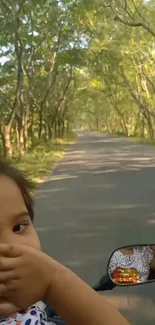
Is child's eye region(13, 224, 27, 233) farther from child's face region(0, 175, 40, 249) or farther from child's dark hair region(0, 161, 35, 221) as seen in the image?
child's dark hair region(0, 161, 35, 221)

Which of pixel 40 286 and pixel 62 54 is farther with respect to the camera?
pixel 62 54

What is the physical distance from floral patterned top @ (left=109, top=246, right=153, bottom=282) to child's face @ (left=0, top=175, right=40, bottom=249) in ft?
2.65

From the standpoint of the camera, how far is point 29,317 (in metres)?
1.18

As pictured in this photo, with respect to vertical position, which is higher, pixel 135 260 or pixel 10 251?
pixel 10 251

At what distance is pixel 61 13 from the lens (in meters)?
25.0

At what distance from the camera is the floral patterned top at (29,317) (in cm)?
115

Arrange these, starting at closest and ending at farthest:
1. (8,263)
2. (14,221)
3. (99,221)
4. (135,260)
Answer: (8,263), (14,221), (135,260), (99,221)

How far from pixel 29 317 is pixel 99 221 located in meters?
7.95

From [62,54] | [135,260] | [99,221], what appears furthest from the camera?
[62,54]

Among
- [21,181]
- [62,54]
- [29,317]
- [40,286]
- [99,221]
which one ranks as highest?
[62,54]

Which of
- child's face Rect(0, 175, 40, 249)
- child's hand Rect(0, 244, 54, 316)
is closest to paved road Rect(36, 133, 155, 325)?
child's face Rect(0, 175, 40, 249)

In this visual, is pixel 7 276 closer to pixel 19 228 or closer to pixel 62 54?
pixel 19 228

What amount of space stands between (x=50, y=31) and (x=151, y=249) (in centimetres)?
2561

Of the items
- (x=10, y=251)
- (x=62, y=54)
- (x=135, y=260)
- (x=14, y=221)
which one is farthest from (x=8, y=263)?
(x=62, y=54)
